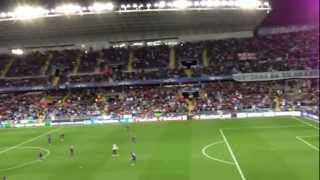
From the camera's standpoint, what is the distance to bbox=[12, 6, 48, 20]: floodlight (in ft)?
181

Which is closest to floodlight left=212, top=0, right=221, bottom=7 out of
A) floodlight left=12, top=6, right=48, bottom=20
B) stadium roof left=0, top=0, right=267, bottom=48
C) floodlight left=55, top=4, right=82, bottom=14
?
stadium roof left=0, top=0, right=267, bottom=48

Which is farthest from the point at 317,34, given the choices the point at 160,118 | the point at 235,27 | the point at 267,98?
the point at 160,118

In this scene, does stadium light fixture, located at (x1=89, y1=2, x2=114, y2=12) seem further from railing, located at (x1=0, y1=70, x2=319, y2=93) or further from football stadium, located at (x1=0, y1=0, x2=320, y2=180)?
railing, located at (x1=0, y1=70, x2=319, y2=93)

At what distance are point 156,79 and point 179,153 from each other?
3736cm

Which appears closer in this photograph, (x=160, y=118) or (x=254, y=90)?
(x=160, y=118)

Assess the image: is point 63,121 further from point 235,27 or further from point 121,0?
point 235,27

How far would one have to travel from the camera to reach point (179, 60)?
76.4 m

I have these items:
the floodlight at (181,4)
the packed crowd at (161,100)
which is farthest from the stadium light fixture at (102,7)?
the packed crowd at (161,100)

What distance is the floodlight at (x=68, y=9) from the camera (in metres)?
56.8

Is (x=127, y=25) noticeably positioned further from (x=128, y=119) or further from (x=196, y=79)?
(x=128, y=119)

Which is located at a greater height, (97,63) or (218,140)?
(97,63)

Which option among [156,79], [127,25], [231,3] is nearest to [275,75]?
[231,3]

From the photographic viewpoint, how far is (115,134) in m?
49.7

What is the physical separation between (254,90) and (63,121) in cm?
2716
